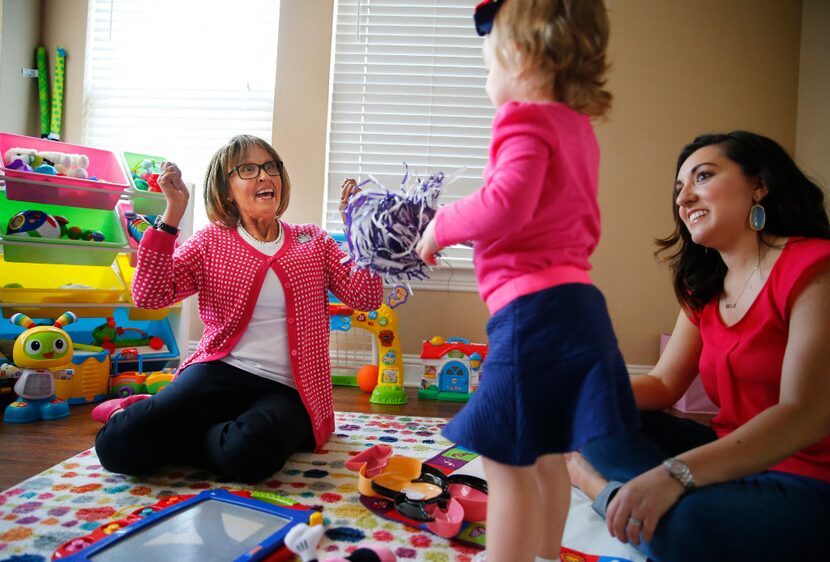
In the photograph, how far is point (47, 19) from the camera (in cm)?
312

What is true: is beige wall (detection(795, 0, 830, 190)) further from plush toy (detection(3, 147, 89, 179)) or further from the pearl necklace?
plush toy (detection(3, 147, 89, 179))

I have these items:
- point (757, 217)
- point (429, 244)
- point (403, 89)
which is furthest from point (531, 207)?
point (403, 89)

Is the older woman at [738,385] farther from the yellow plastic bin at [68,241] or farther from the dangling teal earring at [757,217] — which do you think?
the yellow plastic bin at [68,241]

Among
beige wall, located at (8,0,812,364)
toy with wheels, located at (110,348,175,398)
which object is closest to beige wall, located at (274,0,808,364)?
beige wall, located at (8,0,812,364)

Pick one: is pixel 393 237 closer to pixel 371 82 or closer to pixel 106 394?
pixel 106 394

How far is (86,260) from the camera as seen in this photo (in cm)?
246

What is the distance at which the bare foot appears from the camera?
128 cm

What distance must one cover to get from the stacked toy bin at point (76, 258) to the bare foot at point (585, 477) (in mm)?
1862

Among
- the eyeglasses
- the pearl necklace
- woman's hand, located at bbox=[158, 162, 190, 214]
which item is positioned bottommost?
the pearl necklace

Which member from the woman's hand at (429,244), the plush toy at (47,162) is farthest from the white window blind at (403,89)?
the woman's hand at (429,244)

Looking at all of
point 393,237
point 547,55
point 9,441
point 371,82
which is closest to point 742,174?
point 547,55

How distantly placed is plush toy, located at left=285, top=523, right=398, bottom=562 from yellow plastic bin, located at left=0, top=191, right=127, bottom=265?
6.07 ft

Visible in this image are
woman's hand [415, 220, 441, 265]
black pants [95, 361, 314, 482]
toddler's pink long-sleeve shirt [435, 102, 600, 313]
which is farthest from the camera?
black pants [95, 361, 314, 482]

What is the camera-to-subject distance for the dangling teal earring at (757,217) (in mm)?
1165
